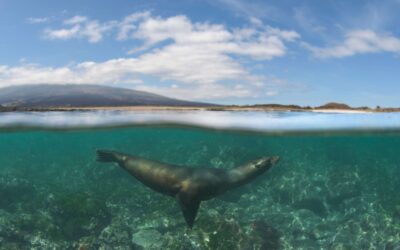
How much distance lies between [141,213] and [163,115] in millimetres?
9220

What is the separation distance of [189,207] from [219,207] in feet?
23.6

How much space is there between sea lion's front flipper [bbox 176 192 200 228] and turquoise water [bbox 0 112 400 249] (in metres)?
3.40

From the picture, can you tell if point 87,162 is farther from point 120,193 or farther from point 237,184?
point 237,184

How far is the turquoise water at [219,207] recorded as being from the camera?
13352 millimetres

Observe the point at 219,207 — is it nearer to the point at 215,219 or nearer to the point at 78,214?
the point at 215,219

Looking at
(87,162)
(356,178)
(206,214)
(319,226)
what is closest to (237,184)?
(206,214)

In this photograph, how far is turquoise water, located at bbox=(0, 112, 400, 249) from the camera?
13.4m

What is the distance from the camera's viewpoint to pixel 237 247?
41.7 feet

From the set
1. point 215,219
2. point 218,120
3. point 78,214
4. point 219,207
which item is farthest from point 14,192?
point 218,120

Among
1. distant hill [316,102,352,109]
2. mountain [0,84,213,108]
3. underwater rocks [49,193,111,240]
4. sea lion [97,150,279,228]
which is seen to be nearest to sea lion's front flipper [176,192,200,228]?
sea lion [97,150,279,228]

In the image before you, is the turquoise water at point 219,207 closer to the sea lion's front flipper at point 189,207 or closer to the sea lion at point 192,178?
the sea lion at point 192,178

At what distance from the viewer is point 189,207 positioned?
32.1 feet

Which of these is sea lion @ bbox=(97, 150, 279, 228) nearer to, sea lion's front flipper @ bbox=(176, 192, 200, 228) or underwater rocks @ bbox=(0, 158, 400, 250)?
sea lion's front flipper @ bbox=(176, 192, 200, 228)

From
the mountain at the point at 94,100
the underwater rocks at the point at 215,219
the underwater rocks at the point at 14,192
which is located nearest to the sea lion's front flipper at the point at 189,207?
the underwater rocks at the point at 215,219
